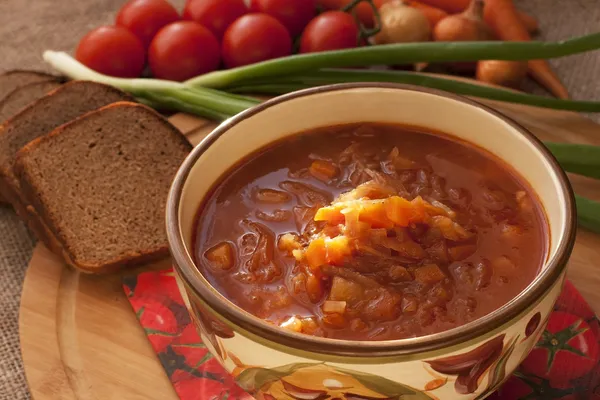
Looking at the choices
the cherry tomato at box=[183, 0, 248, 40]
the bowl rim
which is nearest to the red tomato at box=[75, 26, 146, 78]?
the cherry tomato at box=[183, 0, 248, 40]

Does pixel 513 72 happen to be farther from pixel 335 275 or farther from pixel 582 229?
pixel 335 275

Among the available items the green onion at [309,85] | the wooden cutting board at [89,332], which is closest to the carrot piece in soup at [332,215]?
the wooden cutting board at [89,332]

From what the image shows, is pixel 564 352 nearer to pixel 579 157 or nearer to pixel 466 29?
pixel 579 157

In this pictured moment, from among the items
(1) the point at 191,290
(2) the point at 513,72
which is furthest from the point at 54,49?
(1) the point at 191,290

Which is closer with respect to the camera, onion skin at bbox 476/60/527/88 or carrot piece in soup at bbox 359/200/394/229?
carrot piece in soup at bbox 359/200/394/229

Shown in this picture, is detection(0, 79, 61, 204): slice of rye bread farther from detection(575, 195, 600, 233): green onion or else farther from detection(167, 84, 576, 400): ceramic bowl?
detection(575, 195, 600, 233): green onion

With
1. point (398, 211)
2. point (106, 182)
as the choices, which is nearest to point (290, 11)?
point (106, 182)

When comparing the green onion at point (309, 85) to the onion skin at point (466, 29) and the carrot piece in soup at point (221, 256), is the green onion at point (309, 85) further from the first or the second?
the carrot piece in soup at point (221, 256)
